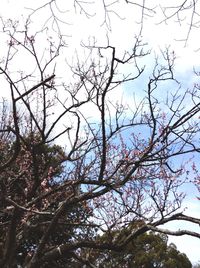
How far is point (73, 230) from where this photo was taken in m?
16.9

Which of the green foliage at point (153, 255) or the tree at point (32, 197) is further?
the green foliage at point (153, 255)

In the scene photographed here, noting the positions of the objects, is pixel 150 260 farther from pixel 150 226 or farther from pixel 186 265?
pixel 150 226

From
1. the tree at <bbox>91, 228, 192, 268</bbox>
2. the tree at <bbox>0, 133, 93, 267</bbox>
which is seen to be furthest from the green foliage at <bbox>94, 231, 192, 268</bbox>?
the tree at <bbox>0, 133, 93, 267</bbox>

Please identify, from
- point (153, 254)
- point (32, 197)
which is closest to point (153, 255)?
point (153, 254)

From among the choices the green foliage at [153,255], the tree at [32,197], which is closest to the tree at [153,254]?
the green foliage at [153,255]

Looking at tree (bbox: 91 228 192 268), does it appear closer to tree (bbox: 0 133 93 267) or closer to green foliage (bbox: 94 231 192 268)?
green foliage (bbox: 94 231 192 268)

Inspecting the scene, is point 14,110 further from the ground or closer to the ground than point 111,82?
closer to the ground

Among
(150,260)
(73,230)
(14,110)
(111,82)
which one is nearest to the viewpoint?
(14,110)

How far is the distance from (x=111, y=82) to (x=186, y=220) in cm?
328

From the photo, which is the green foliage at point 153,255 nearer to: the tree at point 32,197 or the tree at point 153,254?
the tree at point 153,254

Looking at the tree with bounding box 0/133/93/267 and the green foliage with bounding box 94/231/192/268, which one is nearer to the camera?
the tree with bounding box 0/133/93/267

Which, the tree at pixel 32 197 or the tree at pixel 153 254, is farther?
the tree at pixel 153 254

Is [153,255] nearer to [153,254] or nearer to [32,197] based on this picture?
[153,254]

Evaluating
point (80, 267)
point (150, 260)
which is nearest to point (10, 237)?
point (80, 267)
